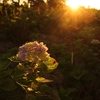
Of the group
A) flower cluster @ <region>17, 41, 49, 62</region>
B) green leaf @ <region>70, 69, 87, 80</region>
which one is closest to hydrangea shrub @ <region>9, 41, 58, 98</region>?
flower cluster @ <region>17, 41, 49, 62</region>

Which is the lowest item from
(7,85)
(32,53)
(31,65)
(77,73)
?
(77,73)

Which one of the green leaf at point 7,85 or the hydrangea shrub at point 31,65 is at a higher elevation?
the hydrangea shrub at point 31,65

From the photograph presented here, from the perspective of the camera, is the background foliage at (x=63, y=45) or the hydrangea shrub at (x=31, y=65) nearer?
the hydrangea shrub at (x=31, y=65)

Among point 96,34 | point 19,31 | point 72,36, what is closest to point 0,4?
point 19,31

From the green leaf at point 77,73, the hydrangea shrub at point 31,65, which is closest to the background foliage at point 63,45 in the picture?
the green leaf at point 77,73

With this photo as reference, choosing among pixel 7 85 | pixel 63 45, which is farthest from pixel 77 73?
pixel 7 85

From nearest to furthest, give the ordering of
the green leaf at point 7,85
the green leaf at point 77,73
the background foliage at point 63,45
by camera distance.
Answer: the green leaf at point 7,85 < the background foliage at point 63,45 < the green leaf at point 77,73

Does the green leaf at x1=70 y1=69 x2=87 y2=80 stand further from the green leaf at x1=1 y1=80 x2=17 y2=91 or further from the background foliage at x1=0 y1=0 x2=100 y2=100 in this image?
the green leaf at x1=1 y1=80 x2=17 y2=91

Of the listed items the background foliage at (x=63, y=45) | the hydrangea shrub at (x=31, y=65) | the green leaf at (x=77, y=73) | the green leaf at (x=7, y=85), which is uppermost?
the hydrangea shrub at (x=31, y=65)

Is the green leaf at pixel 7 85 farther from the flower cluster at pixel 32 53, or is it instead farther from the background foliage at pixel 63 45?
the flower cluster at pixel 32 53

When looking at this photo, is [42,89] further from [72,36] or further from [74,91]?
[72,36]

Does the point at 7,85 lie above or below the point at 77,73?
above

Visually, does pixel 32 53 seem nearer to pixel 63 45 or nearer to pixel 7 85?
pixel 7 85

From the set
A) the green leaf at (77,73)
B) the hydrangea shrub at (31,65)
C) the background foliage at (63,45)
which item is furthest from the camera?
the green leaf at (77,73)
